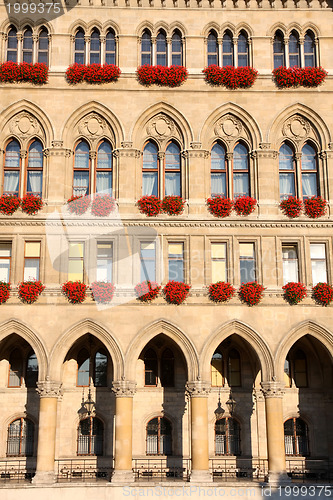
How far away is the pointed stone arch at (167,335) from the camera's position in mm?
26172

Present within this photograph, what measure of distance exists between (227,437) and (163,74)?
16614mm

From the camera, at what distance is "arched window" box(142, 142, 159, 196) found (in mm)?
28422

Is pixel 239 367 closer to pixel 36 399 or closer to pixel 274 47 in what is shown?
pixel 36 399

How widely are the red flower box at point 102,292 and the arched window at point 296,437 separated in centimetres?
1002

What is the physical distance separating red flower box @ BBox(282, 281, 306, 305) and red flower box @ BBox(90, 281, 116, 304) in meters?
7.33

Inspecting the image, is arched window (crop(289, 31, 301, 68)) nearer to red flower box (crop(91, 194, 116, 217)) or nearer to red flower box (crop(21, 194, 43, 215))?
red flower box (crop(91, 194, 116, 217))

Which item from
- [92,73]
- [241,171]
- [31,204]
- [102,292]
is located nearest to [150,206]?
[102,292]

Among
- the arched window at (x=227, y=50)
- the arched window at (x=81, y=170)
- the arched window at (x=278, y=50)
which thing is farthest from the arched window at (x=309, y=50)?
the arched window at (x=81, y=170)

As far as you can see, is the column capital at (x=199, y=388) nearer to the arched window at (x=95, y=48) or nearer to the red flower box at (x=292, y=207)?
the red flower box at (x=292, y=207)

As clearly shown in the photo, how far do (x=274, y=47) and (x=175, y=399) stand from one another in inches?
668

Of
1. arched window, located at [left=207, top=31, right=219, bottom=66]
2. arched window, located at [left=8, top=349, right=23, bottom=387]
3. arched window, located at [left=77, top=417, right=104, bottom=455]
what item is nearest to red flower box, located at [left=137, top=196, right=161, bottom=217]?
arched window, located at [left=207, top=31, right=219, bottom=66]

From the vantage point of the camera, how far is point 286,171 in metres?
28.7

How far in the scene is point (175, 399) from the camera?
2850cm

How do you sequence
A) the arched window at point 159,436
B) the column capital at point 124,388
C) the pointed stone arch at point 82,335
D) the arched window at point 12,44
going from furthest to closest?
the arched window at point 12,44
the arched window at point 159,436
the pointed stone arch at point 82,335
the column capital at point 124,388
